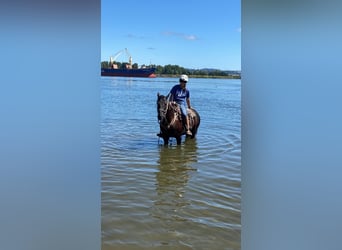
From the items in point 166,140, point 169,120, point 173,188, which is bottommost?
point 173,188

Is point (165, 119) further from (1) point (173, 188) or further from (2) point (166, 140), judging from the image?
(1) point (173, 188)

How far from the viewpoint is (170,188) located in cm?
204

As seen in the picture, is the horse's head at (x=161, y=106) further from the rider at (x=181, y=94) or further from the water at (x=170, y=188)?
the water at (x=170, y=188)

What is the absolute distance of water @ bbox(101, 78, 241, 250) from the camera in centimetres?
132

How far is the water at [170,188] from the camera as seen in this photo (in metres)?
1.32

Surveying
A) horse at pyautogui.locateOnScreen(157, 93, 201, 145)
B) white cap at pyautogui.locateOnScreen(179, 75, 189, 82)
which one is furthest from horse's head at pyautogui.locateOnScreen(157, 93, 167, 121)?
white cap at pyautogui.locateOnScreen(179, 75, 189, 82)

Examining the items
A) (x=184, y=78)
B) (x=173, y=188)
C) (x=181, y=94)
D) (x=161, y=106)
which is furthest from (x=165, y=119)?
(x=173, y=188)

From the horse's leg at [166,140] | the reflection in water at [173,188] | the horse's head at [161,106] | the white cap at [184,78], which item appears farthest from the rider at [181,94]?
the reflection in water at [173,188]

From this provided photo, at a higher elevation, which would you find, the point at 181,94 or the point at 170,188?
the point at 181,94

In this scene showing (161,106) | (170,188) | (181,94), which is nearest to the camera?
(170,188)

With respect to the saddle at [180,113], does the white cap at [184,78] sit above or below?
above

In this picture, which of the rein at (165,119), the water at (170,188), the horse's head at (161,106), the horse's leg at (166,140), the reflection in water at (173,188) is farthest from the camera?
the horse's leg at (166,140)
